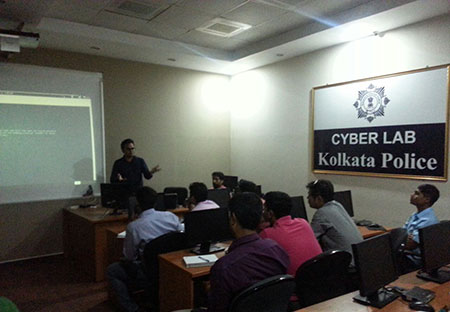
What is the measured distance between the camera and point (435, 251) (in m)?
2.26

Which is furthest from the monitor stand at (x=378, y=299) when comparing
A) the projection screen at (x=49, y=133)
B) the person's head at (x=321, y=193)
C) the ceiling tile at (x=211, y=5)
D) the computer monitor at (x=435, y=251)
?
the projection screen at (x=49, y=133)

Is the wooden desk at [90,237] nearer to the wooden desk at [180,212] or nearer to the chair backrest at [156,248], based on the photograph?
the wooden desk at [180,212]

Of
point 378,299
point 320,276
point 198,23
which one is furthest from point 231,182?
point 378,299

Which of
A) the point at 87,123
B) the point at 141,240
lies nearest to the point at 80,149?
the point at 87,123

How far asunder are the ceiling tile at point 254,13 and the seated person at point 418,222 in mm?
2717

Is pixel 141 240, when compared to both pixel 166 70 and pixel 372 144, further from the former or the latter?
pixel 166 70

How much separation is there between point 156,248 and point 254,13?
3.19 m

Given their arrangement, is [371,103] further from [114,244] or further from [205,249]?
[114,244]

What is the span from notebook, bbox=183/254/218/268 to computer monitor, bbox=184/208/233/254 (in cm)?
17

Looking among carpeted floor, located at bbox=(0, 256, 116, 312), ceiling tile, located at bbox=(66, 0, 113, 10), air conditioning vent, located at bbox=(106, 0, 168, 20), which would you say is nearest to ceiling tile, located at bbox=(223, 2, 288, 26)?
air conditioning vent, located at bbox=(106, 0, 168, 20)

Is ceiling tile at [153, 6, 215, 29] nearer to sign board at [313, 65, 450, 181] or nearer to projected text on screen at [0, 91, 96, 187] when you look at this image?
projected text on screen at [0, 91, 96, 187]

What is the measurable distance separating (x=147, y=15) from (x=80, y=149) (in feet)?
7.78

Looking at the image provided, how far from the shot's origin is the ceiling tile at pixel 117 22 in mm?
4375

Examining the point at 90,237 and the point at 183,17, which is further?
the point at 183,17
